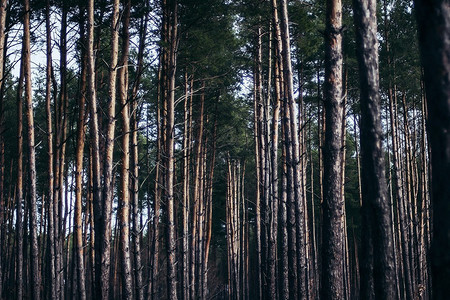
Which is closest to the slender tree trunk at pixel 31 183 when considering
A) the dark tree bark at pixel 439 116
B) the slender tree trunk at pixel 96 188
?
the slender tree trunk at pixel 96 188

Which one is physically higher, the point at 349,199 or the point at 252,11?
the point at 252,11

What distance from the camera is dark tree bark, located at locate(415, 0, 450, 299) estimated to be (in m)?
4.27

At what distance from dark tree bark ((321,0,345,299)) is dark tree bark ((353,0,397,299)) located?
1.02 m

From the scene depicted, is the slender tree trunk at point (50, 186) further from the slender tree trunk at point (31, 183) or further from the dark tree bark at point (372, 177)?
the dark tree bark at point (372, 177)

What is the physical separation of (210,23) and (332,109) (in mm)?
7759

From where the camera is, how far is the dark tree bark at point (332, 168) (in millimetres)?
8781

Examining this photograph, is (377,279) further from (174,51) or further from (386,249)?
(174,51)

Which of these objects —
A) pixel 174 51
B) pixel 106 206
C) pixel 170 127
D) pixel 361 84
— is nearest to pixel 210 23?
pixel 174 51

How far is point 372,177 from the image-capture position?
7.36 metres

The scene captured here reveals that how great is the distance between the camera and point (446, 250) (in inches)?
166

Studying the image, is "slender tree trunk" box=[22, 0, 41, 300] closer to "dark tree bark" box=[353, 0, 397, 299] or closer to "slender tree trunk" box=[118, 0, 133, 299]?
"slender tree trunk" box=[118, 0, 133, 299]

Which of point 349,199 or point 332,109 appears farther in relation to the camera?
point 349,199

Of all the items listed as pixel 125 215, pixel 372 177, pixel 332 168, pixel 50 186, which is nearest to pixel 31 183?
pixel 50 186

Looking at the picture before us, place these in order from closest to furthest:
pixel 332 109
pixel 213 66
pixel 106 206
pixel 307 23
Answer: pixel 332 109, pixel 106 206, pixel 307 23, pixel 213 66
